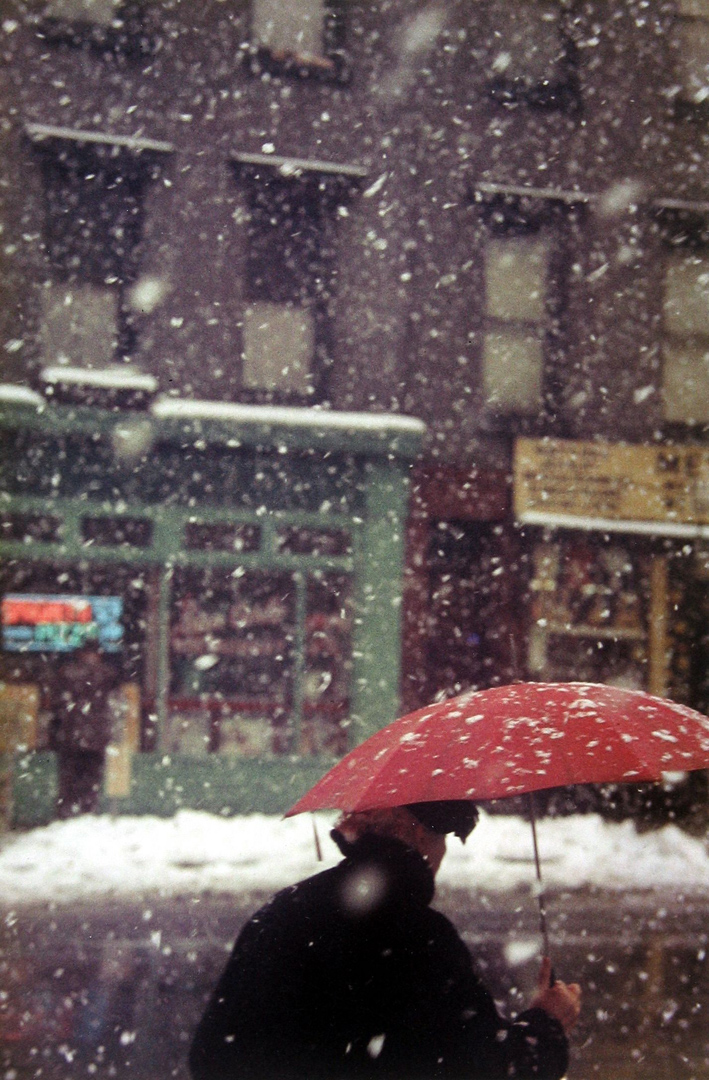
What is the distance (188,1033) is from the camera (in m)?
5.57

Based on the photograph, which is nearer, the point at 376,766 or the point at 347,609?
the point at 376,766

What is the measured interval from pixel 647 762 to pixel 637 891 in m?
7.41

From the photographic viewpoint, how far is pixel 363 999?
205cm

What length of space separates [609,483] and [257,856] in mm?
6016

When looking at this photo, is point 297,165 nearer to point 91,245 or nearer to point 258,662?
point 91,245

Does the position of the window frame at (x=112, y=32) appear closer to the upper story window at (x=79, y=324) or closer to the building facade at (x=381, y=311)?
the building facade at (x=381, y=311)

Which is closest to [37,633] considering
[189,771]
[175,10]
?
[189,771]

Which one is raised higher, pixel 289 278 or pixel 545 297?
pixel 289 278

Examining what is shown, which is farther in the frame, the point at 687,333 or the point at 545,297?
the point at 687,333

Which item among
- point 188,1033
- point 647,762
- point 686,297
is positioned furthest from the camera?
point 686,297

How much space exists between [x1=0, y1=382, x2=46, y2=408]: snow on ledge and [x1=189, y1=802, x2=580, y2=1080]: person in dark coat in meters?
9.72

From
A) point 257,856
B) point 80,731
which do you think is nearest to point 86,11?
point 80,731

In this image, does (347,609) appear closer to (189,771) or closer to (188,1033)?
(189,771)

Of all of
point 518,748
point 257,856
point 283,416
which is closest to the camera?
point 518,748
